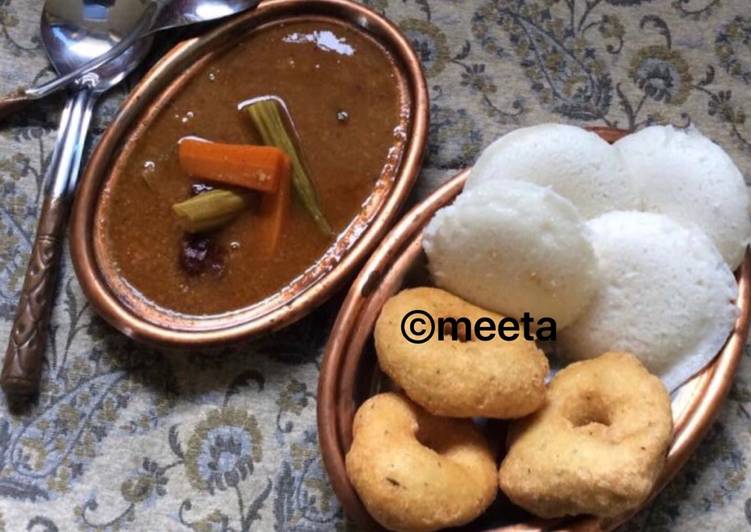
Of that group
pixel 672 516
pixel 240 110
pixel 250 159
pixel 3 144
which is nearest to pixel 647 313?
pixel 672 516

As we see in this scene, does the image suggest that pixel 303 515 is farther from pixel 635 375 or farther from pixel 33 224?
pixel 33 224

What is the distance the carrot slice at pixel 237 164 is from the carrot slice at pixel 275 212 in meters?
0.01

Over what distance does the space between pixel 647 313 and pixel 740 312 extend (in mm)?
166

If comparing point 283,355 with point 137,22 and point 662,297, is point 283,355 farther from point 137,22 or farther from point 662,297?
point 137,22

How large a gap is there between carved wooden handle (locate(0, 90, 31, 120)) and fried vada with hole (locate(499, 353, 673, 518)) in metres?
1.28

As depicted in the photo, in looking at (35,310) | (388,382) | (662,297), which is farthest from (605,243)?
(35,310)

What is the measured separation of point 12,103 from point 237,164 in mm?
583

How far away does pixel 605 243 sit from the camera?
1.35 metres

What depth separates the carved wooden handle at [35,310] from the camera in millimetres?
1602

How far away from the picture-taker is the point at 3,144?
72.6 inches

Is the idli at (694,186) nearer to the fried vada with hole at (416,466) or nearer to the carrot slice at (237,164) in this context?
the fried vada with hole at (416,466)

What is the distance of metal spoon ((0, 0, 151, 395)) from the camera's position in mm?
1611

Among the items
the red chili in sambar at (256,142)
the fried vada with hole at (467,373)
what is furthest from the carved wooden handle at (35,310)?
the fried vada with hole at (467,373)

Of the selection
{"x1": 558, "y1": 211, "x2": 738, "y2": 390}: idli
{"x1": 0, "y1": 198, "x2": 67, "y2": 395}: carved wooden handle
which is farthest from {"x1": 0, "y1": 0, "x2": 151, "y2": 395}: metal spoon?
{"x1": 558, "y1": 211, "x2": 738, "y2": 390}: idli
